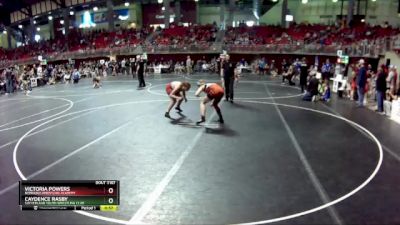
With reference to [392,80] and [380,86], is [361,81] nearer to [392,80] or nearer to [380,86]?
[380,86]

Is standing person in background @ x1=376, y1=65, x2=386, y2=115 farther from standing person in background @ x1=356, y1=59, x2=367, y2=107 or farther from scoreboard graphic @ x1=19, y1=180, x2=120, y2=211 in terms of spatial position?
scoreboard graphic @ x1=19, y1=180, x2=120, y2=211

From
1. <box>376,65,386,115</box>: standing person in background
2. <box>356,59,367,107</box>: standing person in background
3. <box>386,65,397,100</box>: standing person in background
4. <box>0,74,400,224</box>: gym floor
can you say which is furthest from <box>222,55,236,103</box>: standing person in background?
<box>386,65,397,100</box>: standing person in background

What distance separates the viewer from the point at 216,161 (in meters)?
9.05

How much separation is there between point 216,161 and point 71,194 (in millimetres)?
4489

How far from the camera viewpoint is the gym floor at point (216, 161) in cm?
643

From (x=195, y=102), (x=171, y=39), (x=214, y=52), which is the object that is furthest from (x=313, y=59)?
(x=195, y=102)

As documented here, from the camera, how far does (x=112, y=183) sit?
5.13 meters

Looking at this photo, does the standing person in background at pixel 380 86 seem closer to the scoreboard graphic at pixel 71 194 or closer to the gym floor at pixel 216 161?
the gym floor at pixel 216 161

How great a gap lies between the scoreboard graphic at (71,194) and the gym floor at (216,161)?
100cm

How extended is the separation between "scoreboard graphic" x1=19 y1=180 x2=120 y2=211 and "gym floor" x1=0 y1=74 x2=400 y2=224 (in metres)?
1.00

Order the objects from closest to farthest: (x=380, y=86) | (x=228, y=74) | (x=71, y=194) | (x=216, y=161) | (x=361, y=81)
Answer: (x=71, y=194) < (x=216, y=161) < (x=380, y=86) < (x=361, y=81) < (x=228, y=74)

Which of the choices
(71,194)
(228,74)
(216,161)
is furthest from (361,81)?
(71,194)

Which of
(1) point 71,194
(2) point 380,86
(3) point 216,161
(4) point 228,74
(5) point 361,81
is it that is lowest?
(3) point 216,161

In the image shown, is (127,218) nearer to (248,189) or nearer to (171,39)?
(248,189)
